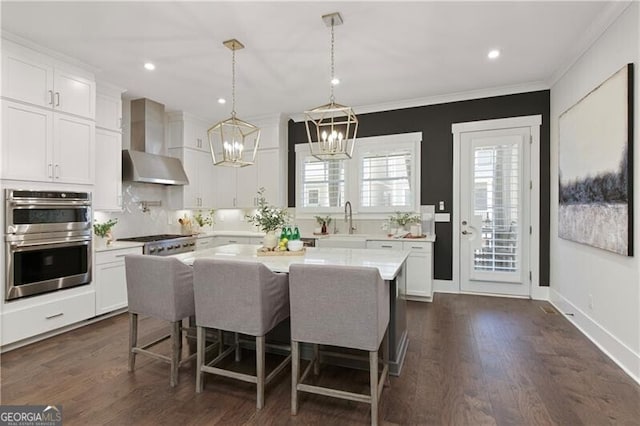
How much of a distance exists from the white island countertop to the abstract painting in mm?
1693

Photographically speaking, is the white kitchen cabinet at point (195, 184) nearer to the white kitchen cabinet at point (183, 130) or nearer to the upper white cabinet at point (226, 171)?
the upper white cabinet at point (226, 171)

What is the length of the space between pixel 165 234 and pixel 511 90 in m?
5.49

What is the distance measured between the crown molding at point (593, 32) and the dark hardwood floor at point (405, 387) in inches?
110

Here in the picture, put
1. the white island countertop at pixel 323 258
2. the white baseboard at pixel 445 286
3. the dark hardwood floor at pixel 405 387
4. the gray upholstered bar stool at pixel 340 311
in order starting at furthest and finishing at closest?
the white baseboard at pixel 445 286, the white island countertop at pixel 323 258, the dark hardwood floor at pixel 405 387, the gray upholstered bar stool at pixel 340 311

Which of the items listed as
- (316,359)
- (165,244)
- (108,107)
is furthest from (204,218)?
(316,359)

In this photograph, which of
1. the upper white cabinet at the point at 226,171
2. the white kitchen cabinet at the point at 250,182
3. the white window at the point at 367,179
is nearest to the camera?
the white window at the point at 367,179

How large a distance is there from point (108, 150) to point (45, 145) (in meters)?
0.90

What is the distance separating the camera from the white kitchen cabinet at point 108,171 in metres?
3.99

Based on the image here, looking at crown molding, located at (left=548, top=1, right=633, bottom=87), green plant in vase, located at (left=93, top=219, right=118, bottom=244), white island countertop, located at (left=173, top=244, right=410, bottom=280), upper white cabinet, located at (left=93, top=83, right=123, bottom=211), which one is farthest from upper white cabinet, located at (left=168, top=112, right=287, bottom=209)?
crown molding, located at (left=548, top=1, right=633, bottom=87)

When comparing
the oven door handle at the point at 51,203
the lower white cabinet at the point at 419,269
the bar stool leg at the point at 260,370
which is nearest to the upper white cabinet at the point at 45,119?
the oven door handle at the point at 51,203

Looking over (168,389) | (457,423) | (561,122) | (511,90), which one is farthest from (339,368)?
(511,90)

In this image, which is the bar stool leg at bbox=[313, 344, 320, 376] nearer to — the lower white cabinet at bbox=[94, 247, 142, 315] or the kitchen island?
the kitchen island

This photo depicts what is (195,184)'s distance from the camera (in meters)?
5.55

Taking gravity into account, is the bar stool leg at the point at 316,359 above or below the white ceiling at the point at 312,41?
below
